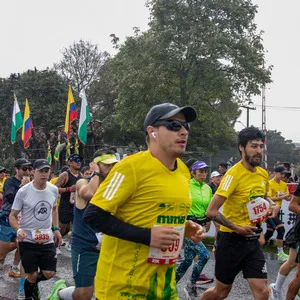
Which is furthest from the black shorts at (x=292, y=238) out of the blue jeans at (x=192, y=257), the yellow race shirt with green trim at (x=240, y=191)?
the blue jeans at (x=192, y=257)

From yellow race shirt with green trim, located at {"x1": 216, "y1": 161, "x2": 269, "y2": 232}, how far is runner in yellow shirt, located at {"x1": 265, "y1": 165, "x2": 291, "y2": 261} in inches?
214

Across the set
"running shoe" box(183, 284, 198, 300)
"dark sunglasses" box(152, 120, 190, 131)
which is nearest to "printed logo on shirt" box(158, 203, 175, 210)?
"dark sunglasses" box(152, 120, 190, 131)

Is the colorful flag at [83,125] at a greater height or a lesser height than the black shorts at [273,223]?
greater

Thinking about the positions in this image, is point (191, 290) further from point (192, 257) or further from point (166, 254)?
point (166, 254)

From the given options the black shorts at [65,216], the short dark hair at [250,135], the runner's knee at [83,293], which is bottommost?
the black shorts at [65,216]

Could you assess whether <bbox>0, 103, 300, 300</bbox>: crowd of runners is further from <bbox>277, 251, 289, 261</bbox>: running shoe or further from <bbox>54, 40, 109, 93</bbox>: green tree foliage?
<bbox>54, 40, 109, 93</bbox>: green tree foliage

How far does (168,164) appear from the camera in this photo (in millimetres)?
3244

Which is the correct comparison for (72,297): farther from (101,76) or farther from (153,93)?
(101,76)

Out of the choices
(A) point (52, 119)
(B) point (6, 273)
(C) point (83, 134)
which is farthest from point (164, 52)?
(B) point (6, 273)

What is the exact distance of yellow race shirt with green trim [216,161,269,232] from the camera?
5.23m

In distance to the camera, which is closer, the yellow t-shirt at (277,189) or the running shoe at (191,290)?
the running shoe at (191,290)

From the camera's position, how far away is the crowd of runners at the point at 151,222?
3.11 metres

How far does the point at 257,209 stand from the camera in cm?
525

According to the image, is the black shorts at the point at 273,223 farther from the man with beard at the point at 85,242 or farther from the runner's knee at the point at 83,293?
the runner's knee at the point at 83,293
